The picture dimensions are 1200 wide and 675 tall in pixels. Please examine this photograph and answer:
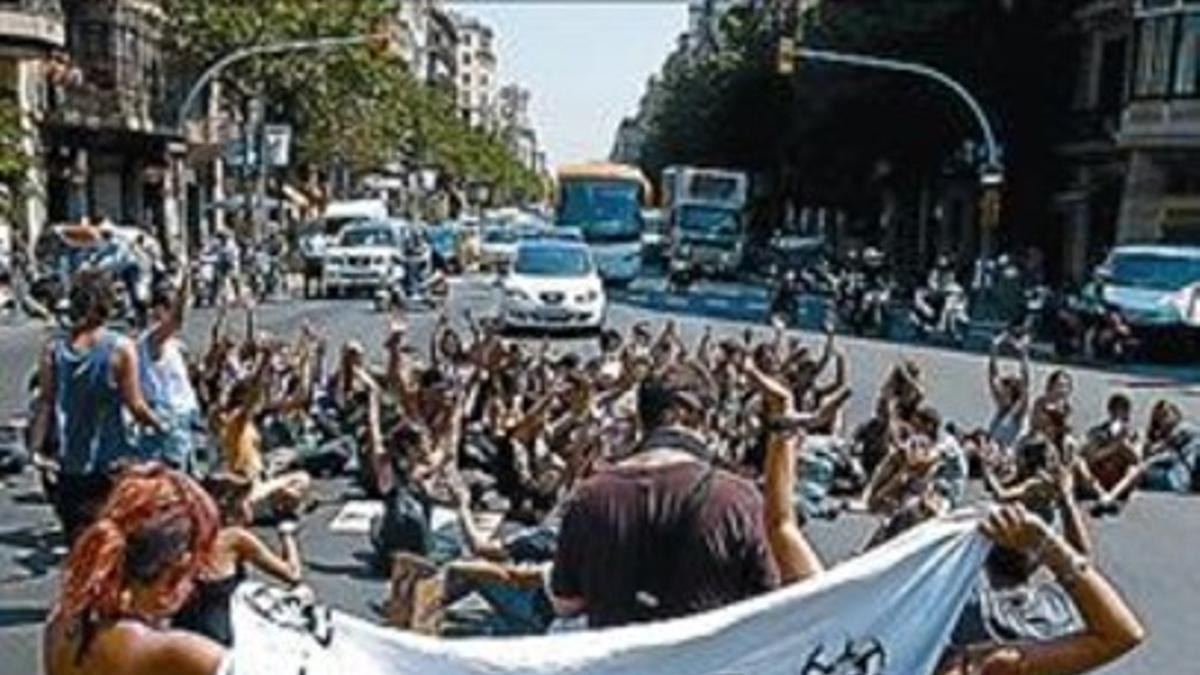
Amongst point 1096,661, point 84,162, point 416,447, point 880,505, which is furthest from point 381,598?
point 84,162

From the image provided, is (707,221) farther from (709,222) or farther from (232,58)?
(232,58)

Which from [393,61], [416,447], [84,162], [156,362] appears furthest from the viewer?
[393,61]

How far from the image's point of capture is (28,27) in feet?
142

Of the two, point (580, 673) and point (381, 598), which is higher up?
point (580, 673)

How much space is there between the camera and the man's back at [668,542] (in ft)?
15.8

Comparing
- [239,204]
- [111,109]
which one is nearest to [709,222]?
[239,204]

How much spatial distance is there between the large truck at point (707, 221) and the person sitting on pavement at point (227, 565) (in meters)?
52.5

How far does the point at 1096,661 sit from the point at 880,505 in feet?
29.6

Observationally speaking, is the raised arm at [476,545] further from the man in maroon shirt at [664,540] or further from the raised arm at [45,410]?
the man in maroon shirt at [664,540]

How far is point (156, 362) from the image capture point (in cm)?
1037

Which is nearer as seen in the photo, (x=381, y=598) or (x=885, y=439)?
(x=381, y=598)

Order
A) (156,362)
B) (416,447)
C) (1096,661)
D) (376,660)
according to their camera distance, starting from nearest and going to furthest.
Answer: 1. (1096,661)
2. (376,660)
3. (156,362)
4. (416,447)

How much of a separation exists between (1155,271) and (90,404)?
2897cm

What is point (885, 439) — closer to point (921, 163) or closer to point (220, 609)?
point (220, 609)
